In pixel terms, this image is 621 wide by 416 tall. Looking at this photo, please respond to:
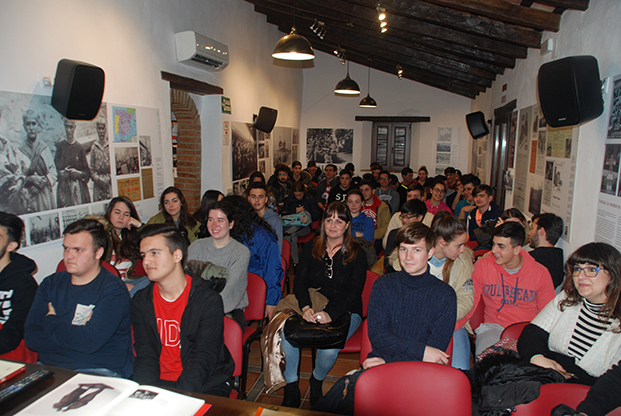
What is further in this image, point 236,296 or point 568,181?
point 568,181

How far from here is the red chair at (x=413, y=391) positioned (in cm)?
178

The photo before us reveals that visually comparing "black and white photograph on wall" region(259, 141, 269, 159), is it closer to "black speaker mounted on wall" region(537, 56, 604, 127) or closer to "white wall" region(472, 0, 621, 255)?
"white wall" region(472, 0, 621, 255)

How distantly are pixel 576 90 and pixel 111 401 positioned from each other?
344 cm

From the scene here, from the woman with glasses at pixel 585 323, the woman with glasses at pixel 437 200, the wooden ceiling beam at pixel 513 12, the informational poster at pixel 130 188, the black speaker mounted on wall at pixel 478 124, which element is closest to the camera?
the woman with glasses at pixel 585 323

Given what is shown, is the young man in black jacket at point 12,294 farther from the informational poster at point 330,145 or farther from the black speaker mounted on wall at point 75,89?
the informational poster at point 330,145

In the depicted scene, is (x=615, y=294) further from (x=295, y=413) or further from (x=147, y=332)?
(x=147, y=332)

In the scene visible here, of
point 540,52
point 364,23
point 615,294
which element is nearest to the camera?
point 615,294

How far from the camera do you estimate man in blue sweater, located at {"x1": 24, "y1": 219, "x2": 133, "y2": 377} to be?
2.23m

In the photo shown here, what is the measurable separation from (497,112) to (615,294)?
18.7ft

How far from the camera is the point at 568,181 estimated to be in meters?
3.71

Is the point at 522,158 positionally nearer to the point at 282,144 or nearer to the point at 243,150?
the point at 243,150

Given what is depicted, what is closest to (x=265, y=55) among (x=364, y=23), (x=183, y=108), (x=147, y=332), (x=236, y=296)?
(x=364, y=23)

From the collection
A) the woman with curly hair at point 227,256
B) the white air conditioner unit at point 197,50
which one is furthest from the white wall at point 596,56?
the white air conditioner unit at point 197,50

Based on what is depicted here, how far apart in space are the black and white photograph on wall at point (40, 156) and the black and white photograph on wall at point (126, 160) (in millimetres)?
376
